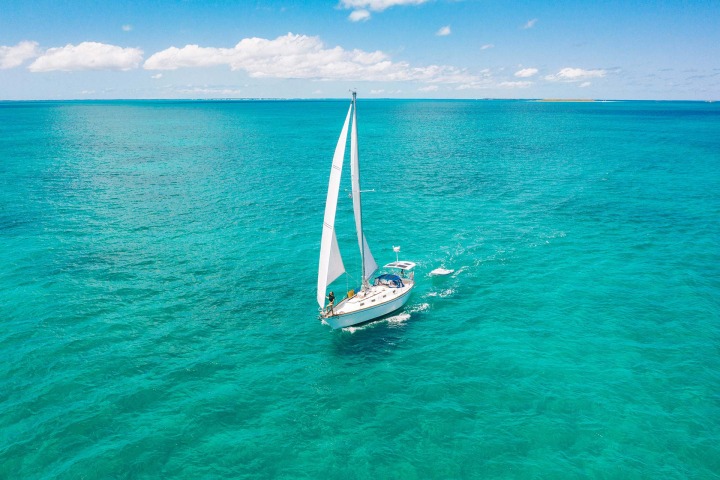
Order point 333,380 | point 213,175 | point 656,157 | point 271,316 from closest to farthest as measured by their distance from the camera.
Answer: point 333,380 → point 271,316 → point 213,175 → point 656,157

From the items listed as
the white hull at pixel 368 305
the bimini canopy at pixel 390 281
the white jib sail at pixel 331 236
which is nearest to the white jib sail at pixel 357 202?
the white jib sail at pixel 331 236

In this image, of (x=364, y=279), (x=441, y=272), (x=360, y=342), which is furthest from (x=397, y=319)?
(x=441, y=272)

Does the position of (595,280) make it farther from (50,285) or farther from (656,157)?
(656,157)

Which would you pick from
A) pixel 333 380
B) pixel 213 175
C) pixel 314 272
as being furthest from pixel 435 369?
pixel 213 175

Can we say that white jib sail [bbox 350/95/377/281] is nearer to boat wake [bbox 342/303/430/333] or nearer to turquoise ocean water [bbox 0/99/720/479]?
boat wake [bbox 342/303/430/333]

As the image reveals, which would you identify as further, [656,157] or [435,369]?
[656,157]

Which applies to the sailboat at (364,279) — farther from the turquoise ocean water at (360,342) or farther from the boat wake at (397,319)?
the turquoise ocean water at (360,342)
